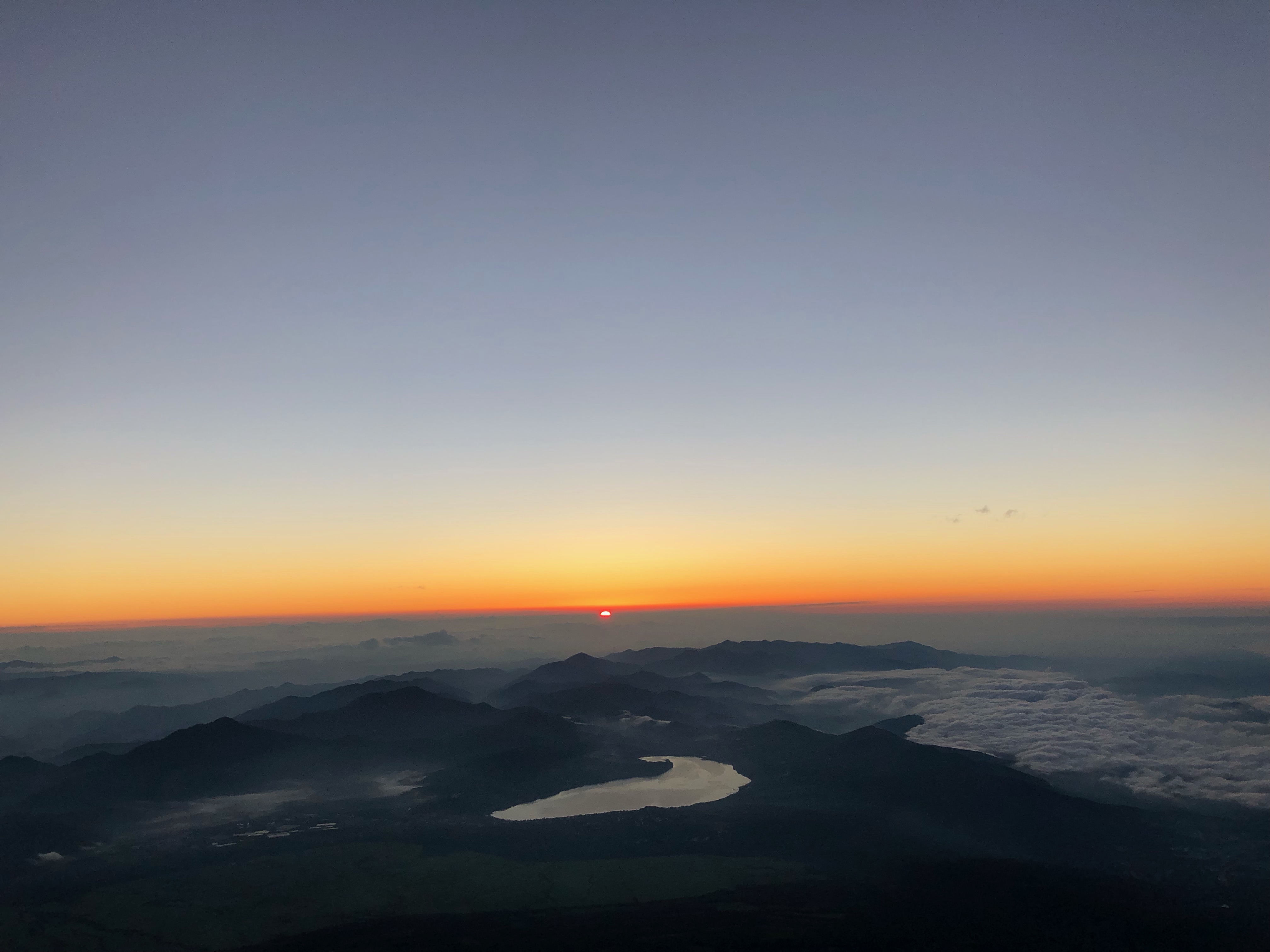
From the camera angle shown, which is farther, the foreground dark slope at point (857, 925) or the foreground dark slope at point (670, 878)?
the foreground dark slope at point (670, 878)

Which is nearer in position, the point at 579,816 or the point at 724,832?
the point at 724,832

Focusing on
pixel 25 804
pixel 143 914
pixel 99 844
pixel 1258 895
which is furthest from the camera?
pixel 25 804

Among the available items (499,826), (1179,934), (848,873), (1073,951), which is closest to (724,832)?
(848,873)

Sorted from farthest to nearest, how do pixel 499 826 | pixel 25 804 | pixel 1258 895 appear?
pixel 25 804, pixel 499 826, pixel 1258 895

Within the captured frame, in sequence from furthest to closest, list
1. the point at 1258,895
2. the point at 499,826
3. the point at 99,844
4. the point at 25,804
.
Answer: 1. the point at 25,804
2. the point at 499,826
3. the point at 99,844
4. the point at 1258,895

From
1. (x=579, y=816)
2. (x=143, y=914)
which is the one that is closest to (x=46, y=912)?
(x=143, y=914)

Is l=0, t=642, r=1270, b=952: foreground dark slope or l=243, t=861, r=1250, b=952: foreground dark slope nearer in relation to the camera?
l=243, t=861, r=1250, b=952: foreground dark slope

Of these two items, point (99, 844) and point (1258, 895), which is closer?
point (1258, 895)

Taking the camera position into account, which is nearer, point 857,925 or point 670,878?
point 857,925

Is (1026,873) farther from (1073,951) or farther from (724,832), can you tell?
(724,832)

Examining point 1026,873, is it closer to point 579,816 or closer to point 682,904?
point 682,904
